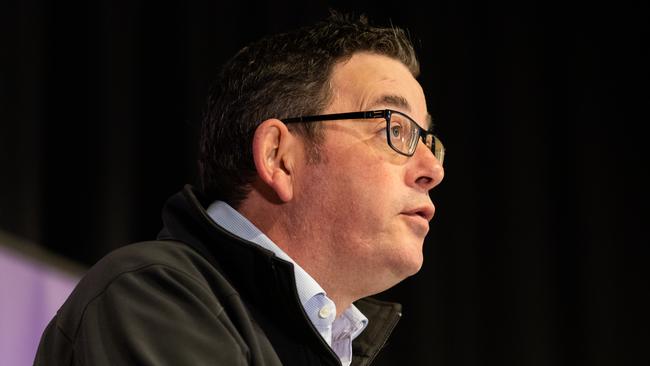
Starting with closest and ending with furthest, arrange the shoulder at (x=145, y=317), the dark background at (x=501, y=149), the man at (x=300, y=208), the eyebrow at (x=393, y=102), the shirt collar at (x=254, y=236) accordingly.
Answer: the shoulder at (x=145, y=317) → the man at (x=300, y=208) → the shirt collar at (x=254, y=236) → the eyebrow at (x=393, y=102) → the dark background at (x=501, y=149)

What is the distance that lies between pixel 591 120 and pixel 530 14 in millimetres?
403

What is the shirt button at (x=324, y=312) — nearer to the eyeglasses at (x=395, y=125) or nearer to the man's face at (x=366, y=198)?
the man's face at (x=366, y=198)

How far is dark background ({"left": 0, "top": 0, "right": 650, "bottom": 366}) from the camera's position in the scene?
7.03ft

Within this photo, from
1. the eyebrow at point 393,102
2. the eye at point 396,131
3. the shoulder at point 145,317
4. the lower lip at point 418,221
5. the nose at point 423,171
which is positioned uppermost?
the eyebrow at point 393,102

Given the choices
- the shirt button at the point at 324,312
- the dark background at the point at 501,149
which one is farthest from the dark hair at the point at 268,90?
the dark background at the point at 501,149

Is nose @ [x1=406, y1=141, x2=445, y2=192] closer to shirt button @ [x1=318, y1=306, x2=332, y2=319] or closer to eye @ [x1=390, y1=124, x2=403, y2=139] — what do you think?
eye @ [x1=390, y1=124, x2=403, y2=139]

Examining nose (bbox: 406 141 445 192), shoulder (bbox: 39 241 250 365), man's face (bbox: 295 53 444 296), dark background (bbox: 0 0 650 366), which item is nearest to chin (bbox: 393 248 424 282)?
man's face (bbox: 295 53 444 296)

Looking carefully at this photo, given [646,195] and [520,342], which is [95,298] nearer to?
[520,342]

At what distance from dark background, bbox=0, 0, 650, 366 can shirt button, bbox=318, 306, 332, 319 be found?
94 centimetres

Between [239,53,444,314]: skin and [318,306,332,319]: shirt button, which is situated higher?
[239,53,444,314]: skin

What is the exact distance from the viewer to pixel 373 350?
1.44 meters

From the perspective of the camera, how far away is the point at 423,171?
1.34 meters

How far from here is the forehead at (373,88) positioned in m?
1.37

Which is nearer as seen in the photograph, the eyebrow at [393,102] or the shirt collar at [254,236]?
the shirt collar at [254,236]
